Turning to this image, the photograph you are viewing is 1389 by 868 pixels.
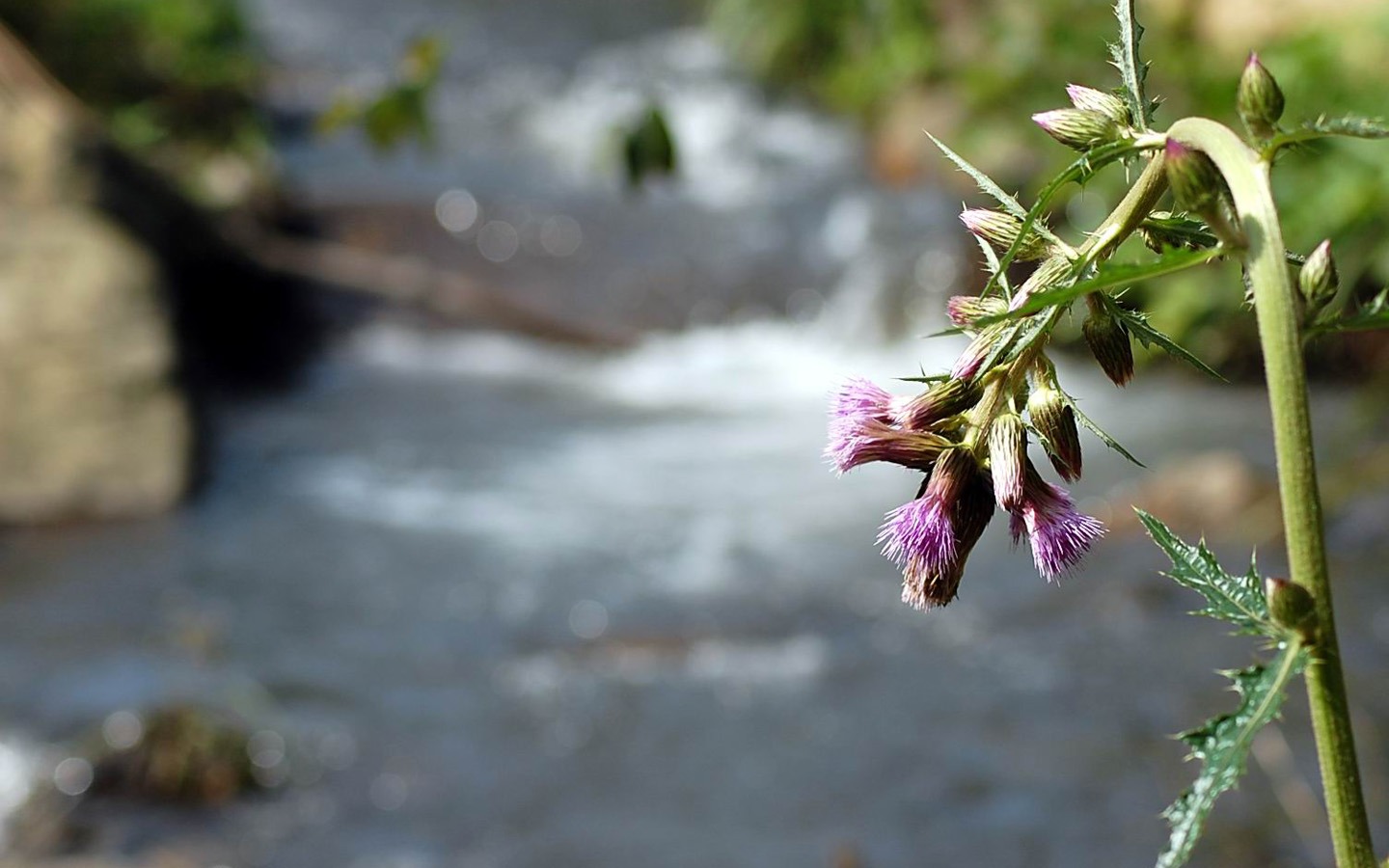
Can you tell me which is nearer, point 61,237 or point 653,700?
point 653,700

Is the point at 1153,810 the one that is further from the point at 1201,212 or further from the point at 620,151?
the point at 1201,212

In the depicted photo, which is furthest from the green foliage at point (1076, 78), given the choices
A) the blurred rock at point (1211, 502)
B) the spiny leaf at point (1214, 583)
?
the spiny leaf at point (1214, 583)

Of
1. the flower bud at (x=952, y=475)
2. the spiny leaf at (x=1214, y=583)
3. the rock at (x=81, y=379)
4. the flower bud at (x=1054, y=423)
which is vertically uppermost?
the rock at (x=81, y=379)

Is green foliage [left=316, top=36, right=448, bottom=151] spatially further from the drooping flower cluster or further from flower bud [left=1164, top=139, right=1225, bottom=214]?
flower bud [left=1164, top=139, right=1225, bottom=214]

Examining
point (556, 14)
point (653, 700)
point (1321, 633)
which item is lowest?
point (1321, 633)

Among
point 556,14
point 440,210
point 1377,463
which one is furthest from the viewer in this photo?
point 556,14

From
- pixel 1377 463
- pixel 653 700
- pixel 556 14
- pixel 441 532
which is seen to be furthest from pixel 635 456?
pixel 556 14

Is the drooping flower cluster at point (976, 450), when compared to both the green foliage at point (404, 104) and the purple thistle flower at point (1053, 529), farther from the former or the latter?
the green foliage at point (404, 104)
